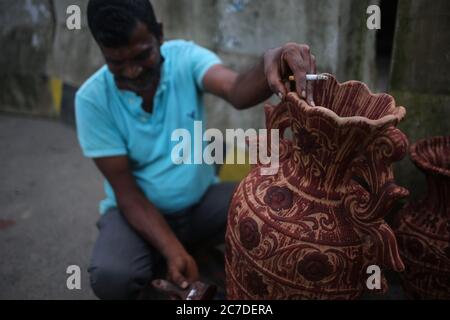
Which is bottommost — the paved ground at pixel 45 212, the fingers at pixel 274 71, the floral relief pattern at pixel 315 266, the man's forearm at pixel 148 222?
the paved ground at pixel 45 212

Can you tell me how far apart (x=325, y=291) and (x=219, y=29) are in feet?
7.02

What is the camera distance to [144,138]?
193 cm

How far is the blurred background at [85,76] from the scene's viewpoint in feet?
6.13

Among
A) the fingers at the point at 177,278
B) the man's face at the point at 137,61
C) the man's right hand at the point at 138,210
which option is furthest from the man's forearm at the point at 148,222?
the man's face at the point at 137,61

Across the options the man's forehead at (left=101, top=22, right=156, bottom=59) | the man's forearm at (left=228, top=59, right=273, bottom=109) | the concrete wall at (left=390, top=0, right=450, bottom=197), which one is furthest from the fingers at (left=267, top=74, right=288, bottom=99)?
the concrete wall at (left=390, top=0, right=450, bottom=197)

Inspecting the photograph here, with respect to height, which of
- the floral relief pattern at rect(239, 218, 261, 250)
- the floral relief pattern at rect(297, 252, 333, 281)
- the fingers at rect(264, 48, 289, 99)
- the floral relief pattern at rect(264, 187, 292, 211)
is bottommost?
the floral relief pattern at rect(297, 252, 333, 281)

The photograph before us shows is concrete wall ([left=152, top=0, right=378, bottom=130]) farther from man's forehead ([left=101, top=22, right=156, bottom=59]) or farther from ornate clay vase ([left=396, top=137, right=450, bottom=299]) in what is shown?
man's forehead ([left=101, top=22, right=156, bottom=59])

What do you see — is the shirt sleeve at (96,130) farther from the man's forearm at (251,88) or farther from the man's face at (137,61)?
the man's forearm at (251,88)

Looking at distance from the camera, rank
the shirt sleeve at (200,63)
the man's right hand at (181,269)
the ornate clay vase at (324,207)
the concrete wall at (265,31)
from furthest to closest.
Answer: the concrete wall at (265,31)
the shirt sleeve at (200,63)
the man's right hand at (181,269)
the ornate clay vase at (324,207)

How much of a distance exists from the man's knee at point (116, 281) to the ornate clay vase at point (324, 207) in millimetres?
711

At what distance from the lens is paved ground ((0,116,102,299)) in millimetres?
2254

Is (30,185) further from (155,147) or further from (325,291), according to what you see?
(325,291)

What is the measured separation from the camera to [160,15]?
3.24 metres
